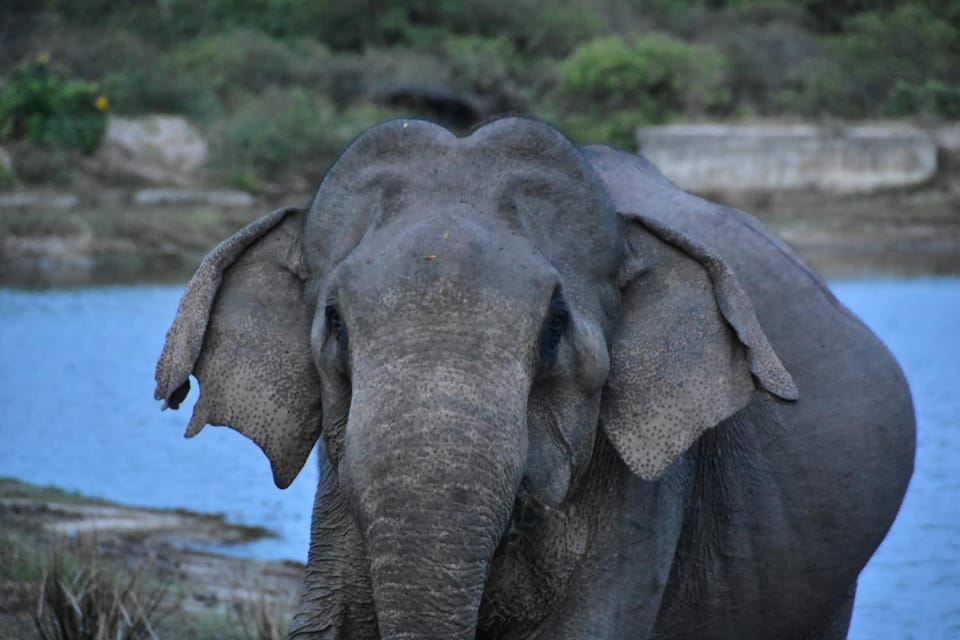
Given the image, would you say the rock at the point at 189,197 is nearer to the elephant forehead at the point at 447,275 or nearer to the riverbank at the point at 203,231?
the riverbank at the point at 203,231

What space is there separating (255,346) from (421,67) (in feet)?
135

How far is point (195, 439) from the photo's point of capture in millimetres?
17938

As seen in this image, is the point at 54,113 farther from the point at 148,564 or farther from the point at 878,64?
the point at 148,564

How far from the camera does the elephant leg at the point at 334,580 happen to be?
500 cm

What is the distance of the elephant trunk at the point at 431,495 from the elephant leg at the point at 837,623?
3.23m

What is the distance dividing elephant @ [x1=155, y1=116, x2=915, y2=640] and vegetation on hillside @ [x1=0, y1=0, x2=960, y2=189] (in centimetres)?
3127

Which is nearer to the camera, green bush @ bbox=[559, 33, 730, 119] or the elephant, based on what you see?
the elephant

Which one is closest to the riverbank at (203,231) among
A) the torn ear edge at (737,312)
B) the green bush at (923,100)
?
the green bush at (923,100)

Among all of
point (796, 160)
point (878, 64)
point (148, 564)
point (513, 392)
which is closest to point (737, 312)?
point (513, 392)

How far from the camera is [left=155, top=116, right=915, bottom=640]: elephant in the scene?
4.01m

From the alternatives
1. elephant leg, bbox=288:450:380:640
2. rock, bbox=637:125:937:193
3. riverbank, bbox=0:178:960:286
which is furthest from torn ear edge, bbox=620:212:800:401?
rock, bbox=637:125:937:193

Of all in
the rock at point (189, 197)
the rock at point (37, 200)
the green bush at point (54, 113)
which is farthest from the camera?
the green bush at point (54, 113)

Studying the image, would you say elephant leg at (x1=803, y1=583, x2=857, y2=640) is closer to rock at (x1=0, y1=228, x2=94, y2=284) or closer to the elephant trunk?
the elephant trunk

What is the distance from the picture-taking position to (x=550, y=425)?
455cm
